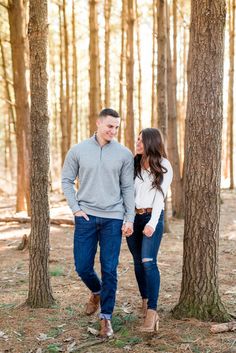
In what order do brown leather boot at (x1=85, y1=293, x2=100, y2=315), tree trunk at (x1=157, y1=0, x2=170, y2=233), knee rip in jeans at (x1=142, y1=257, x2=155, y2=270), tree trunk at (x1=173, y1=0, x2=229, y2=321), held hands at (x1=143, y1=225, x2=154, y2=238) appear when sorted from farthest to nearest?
tree trunk at (x1=157, y1=0, x2=170, y2=233)
brown leather boot at (x1=85, y1=293, x2=100, y2=315)
tree trunk at (x1=173, y1=0, x2=229, y2=321)
knee rip in jeans at (x1=142, y1=257, x2=155, y2=270)
held hands at (x1=143, y1=225, x2=154, y2=238)

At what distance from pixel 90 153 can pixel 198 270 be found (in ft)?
5.16

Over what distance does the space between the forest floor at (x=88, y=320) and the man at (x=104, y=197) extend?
0.90ft

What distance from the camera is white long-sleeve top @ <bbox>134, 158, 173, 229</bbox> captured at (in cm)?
A: 433

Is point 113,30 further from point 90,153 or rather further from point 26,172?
point 90,153

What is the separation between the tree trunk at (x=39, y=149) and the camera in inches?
194

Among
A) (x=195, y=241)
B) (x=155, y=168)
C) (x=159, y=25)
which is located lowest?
(x=195, y=241)

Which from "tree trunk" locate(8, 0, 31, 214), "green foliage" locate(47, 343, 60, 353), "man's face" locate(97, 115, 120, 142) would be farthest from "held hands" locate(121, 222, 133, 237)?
"tree trunk" locate(8, 0, 31, 214)

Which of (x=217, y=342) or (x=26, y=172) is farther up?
(x=26, y=172)

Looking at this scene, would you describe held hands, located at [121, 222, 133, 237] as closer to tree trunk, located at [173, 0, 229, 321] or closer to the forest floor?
tree trunk, located at [173, 0, 229, 321]

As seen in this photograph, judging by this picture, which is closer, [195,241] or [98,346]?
[98,346]

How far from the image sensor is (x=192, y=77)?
459 centimetres

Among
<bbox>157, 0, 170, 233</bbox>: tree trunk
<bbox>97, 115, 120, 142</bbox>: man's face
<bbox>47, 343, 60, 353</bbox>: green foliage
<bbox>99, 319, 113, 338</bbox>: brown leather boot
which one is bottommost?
<bbox>47, 343, 60, 353</bbox>: green foliage

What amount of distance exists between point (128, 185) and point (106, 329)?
1.34 metres

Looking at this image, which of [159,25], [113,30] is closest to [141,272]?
[159,25]
